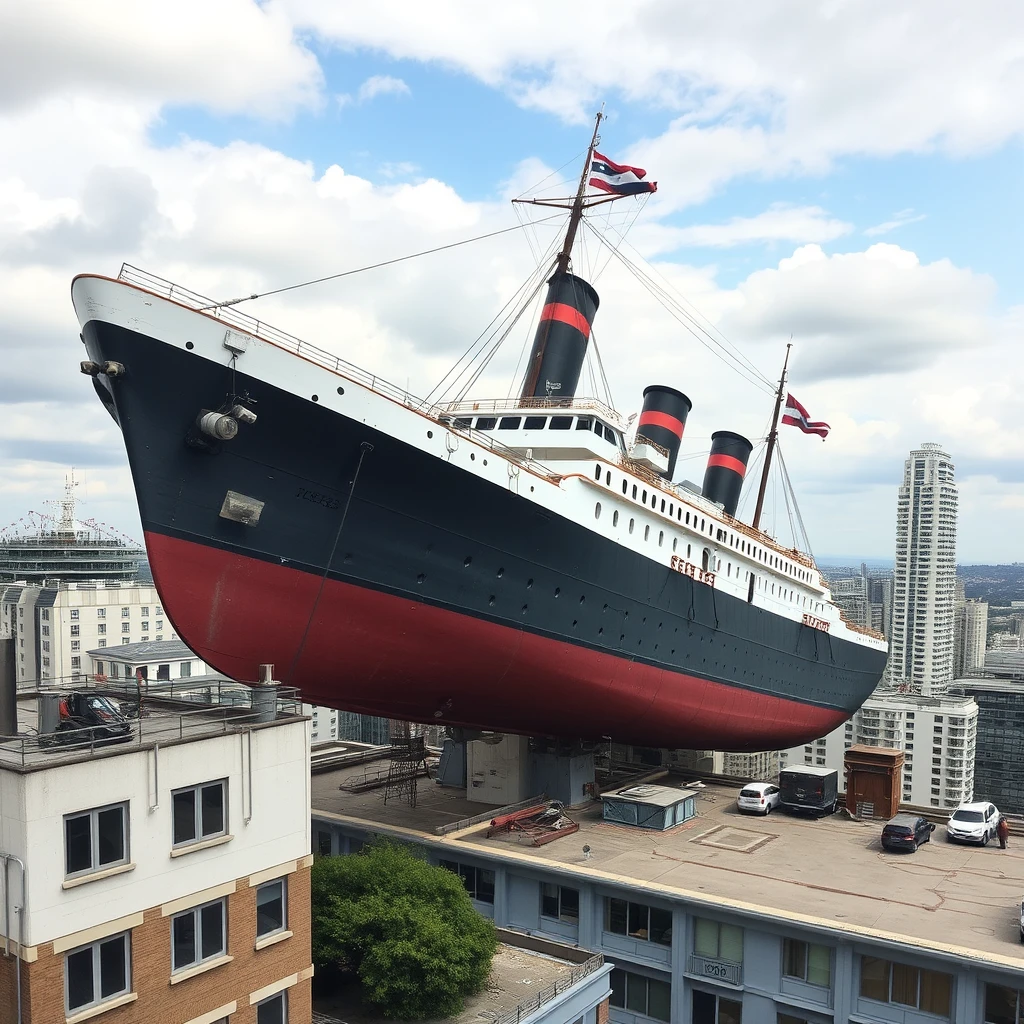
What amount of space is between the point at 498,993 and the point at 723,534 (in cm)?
1625

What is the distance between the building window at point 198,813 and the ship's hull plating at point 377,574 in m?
5.60

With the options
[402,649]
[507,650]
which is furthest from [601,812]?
[402,649]

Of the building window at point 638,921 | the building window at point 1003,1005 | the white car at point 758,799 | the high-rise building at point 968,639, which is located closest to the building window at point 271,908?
the building window at point 638,921

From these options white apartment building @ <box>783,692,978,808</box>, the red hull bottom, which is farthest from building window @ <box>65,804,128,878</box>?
white apartment building @ <box>783,692,978,808</box>

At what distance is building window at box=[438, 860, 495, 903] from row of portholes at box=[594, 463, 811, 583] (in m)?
9.86

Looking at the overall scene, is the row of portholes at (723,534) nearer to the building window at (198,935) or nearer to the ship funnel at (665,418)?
the ship funnel at (665,418)

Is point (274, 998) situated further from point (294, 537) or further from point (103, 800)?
point (294, 537)

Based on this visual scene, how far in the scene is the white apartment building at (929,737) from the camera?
70.4 m

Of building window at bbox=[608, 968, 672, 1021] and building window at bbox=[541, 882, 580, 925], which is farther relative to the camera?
building window at bbox=[541, 882, 580, 925]

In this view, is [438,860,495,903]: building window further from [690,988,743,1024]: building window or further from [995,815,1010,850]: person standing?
[995,815,1010,850]: person standing

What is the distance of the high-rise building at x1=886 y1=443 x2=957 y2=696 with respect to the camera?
11212 centimetres

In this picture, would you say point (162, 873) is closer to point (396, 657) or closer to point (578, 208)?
point (396, 657)

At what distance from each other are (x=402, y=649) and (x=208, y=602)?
406 centimetres

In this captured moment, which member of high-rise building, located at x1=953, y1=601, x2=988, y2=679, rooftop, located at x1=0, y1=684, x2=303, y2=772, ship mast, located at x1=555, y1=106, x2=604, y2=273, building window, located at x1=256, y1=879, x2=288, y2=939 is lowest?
high-rise building, located at x1=953, y1=601, x2=988, y2=679
